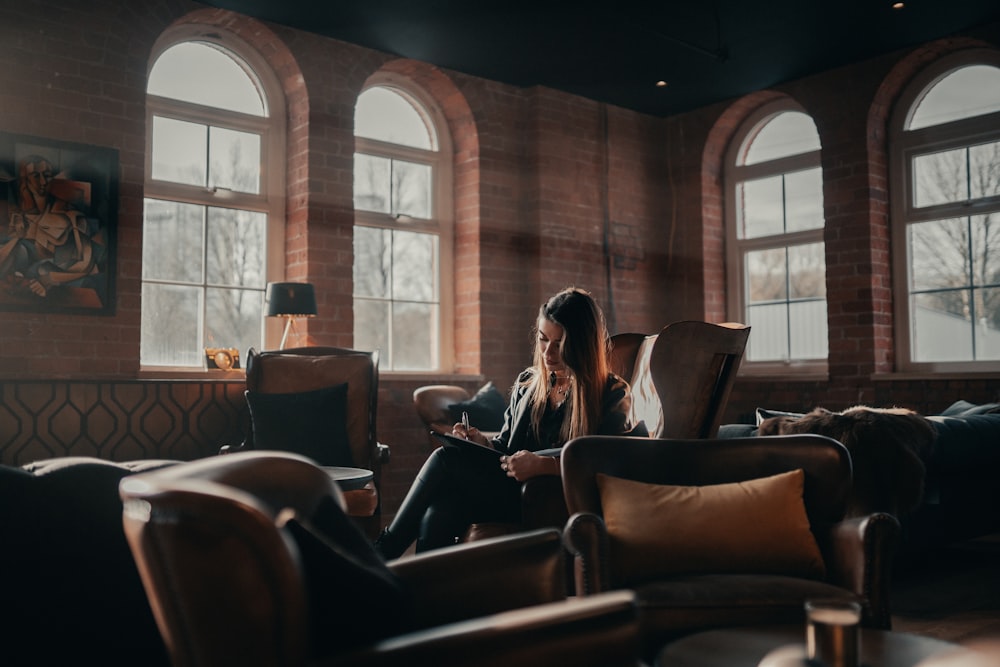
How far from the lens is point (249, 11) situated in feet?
17.7

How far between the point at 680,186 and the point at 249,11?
369 centimetres

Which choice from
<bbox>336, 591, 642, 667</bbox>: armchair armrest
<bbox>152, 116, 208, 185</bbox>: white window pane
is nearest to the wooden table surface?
<bbox>336, 591, 642, 667</bbox>: armchair armrest

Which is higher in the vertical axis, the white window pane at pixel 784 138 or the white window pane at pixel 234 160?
the white window pane at pixel 784 138

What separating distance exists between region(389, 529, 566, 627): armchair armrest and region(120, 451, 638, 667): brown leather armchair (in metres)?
0.33

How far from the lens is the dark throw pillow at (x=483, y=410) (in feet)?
17.8

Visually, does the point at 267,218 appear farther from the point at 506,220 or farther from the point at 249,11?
the point at 506,220

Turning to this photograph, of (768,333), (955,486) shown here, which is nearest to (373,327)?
(768,333)

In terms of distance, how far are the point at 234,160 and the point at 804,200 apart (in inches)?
165

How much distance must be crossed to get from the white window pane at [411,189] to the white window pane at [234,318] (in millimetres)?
1245

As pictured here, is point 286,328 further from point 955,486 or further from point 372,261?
Result: point 955,486

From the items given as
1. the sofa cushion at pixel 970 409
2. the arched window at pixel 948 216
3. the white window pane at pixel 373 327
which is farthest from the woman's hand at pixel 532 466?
the arched window at pixel 948 216

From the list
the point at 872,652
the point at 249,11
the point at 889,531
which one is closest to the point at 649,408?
the point at 889,531

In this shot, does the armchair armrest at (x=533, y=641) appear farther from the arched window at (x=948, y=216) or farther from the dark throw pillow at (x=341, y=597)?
the arched window at (x=948, y=216)

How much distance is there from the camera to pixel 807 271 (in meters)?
6.94
